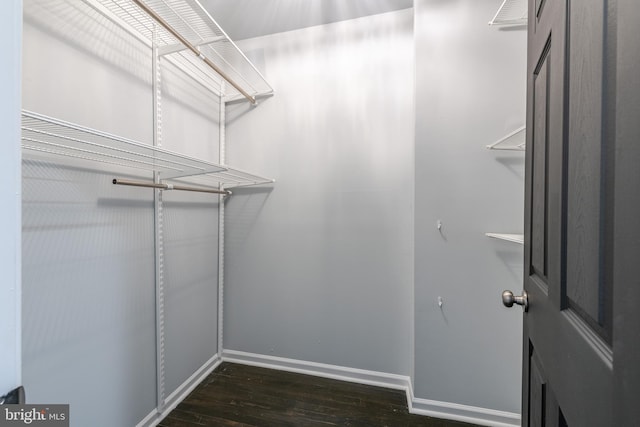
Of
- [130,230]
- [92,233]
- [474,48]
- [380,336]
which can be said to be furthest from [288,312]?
[474,48]

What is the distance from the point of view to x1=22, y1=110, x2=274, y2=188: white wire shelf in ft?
2.50

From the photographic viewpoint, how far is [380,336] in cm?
175

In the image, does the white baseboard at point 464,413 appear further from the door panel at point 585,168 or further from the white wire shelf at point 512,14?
the white wire shelf at point 512,14

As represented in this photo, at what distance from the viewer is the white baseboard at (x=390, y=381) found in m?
1.43

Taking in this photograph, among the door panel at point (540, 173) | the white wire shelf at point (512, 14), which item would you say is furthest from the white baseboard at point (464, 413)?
the white wire shelf at point (512, 14)

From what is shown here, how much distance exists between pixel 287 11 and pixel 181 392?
2529 millimetres

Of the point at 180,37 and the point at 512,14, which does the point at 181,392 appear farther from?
the point at 512,14

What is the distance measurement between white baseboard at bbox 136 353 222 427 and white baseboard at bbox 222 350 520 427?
129mm

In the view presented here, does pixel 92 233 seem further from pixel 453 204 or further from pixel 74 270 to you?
pixel 453 204

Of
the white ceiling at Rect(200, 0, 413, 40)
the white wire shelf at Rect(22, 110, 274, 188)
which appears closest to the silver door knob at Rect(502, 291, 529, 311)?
the white wire shelf at Rect(22, 110, 274, 188)

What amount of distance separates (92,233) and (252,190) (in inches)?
39.7

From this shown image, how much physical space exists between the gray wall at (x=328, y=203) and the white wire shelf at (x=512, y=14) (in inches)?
19.4

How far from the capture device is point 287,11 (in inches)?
65.2

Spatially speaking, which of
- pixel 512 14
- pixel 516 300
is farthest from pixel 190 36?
pixel 516 300
